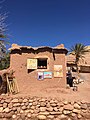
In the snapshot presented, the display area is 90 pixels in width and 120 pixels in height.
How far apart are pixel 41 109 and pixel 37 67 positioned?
209 inches

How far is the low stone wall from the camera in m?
13.0

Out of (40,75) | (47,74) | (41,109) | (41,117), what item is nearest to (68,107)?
(41,109)

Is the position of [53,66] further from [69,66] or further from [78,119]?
[69,66]

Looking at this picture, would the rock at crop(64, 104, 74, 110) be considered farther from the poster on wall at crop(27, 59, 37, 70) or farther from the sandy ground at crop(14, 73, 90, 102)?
the poster on wall at crop(27, 59, 37, 70)

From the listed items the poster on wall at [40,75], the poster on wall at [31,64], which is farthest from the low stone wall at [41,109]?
the poster on wall at [31,64]

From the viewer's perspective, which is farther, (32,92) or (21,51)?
(21,51)

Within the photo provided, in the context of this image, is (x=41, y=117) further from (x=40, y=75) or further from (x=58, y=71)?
(x=58, y=71)

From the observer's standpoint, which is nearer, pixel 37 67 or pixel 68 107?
pixel 68 107

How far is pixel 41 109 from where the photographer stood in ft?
44.6

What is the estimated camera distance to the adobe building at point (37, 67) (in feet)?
57.0

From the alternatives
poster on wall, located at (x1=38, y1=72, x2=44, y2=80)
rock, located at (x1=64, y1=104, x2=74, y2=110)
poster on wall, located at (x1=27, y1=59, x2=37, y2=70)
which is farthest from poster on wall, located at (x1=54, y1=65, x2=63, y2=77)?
rock, located at (x1=64, y1=104, x2=74, y2=110)

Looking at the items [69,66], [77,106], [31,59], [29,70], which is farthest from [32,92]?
[69,66]

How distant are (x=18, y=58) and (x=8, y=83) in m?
2.85

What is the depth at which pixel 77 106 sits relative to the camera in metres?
13.7
